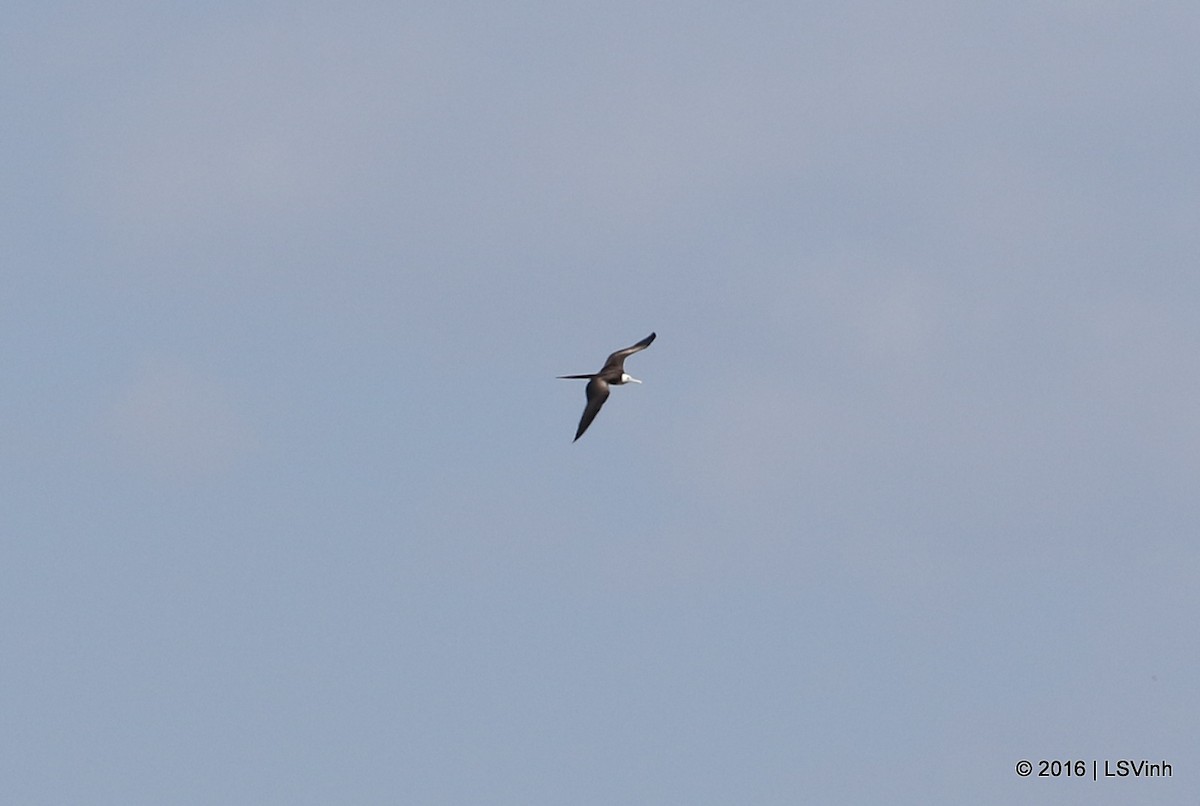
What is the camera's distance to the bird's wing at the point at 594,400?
131 meters

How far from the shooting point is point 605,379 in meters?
134

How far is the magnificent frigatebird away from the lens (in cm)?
13162

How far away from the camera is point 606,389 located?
132875 mm

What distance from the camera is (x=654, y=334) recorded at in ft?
451

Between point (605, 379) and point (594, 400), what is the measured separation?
1525 millimetres

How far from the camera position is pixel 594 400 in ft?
435

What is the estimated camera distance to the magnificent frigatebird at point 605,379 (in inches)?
5182

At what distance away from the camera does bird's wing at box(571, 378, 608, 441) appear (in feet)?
431

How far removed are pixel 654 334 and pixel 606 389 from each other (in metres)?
5.91
